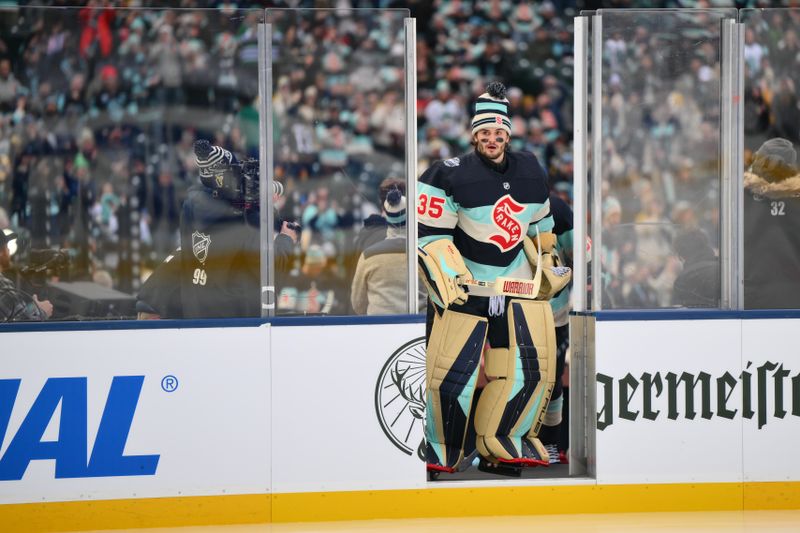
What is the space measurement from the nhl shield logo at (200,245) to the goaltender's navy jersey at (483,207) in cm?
101

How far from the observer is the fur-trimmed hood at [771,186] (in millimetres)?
5211

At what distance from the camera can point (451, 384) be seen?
534cm

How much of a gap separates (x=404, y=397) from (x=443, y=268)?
2.18 ft

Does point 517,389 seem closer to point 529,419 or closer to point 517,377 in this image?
point 517,377

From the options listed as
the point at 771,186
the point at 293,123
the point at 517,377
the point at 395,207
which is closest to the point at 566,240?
the point at 517,377

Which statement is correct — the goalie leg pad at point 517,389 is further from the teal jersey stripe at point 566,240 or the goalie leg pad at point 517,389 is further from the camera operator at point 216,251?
the camera operator at point 216,251

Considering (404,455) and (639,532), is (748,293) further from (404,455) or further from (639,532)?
(404,455)

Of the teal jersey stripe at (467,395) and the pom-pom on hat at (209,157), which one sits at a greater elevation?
the pom-pom on hat at (209,157)

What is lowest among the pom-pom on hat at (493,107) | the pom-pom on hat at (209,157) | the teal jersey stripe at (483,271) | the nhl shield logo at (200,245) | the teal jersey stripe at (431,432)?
the teal jersey stripe at (431,432)

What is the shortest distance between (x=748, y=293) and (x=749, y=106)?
2.77 feet

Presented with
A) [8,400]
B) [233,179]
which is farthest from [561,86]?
[8,400]

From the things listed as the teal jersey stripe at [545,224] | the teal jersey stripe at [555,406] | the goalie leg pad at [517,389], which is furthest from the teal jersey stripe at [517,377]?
the teal jersey stripe at [555,406]

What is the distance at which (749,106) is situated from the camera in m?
5.18

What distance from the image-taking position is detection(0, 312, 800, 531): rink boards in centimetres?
472
